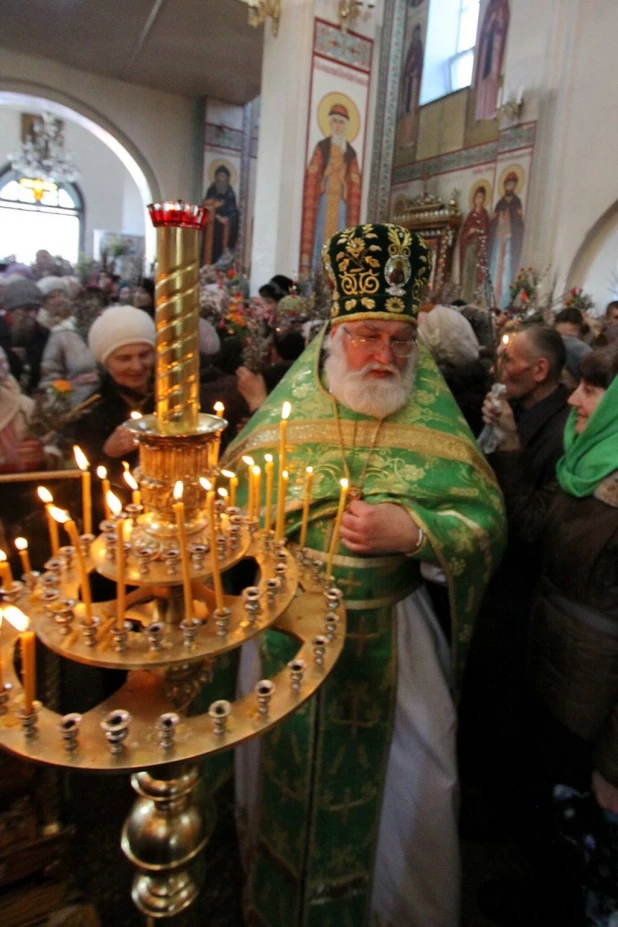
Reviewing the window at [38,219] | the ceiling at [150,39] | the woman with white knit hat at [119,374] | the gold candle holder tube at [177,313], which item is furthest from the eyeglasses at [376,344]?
the window at [38,219]

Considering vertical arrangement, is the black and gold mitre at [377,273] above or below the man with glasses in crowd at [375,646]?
above

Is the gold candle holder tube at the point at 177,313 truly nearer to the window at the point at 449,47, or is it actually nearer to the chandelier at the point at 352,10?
the chandelier at the point at 352,10

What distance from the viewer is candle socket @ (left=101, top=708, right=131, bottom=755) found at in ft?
2.17

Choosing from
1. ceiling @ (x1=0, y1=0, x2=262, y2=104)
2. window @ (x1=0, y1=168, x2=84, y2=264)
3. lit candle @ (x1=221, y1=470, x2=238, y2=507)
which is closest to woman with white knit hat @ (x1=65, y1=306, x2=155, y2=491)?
lit candle @ (x1=221, y1=470, x2=238, y2=507)

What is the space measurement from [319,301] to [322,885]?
15.5 feet

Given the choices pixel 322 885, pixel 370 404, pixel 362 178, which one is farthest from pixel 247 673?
pixel 362 178

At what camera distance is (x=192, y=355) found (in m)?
0.76

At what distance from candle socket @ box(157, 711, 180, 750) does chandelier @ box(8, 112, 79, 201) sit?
2110 cm

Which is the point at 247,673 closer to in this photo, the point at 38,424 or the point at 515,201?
the point at 38,424

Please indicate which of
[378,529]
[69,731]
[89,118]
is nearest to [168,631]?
[69,731]

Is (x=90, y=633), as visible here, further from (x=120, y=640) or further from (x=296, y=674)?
(x=296, y=674)

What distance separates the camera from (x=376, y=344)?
1.63 metres

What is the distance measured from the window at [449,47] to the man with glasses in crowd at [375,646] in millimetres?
12537

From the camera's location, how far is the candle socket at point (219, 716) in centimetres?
70
